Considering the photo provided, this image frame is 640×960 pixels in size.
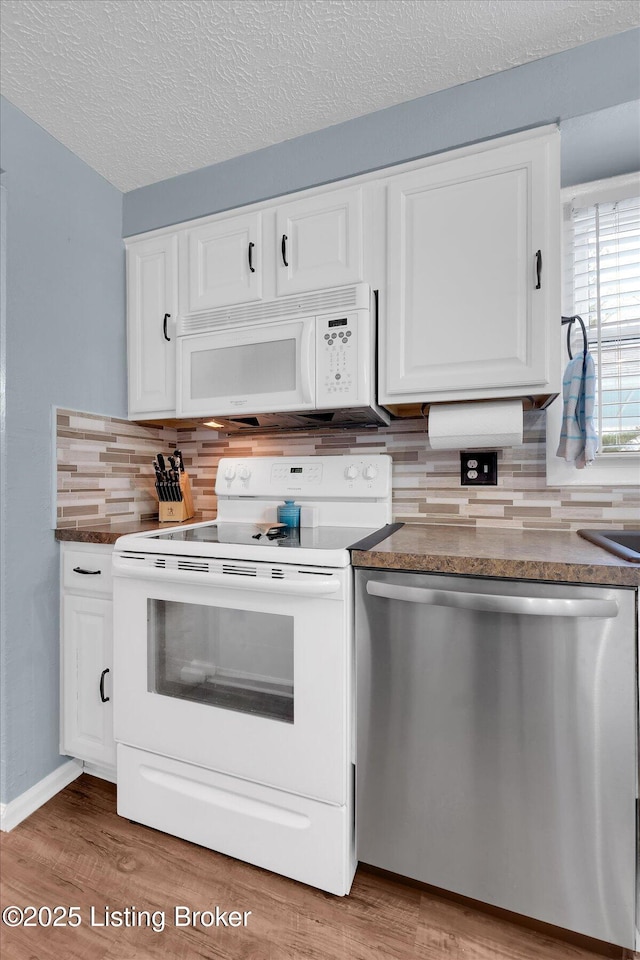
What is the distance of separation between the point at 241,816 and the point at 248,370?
1.46 m

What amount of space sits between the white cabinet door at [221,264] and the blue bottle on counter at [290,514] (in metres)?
0.81

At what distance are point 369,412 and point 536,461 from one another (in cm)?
65

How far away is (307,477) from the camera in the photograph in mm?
1892

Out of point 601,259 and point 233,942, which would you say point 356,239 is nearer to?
point 601,259

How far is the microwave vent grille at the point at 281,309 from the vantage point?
5.21 feet

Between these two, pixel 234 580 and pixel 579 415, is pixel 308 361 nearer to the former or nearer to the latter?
pixel 234 580

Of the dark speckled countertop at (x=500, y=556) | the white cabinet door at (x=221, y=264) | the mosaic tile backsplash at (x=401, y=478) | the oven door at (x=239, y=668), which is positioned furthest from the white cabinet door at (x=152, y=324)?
the oven door at (x=239, y=668)

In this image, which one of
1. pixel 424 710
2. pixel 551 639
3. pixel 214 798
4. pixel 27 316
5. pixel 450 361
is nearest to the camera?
pixel 551 639

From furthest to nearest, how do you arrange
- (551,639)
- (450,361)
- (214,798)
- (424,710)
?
1. (450,361)
2. (214,798)
3. (424,710)
4. (551,639)

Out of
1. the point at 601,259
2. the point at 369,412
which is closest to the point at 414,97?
the point at 601,259

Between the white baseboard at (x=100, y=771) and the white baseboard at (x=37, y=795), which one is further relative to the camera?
the white baseboard at (x=100, y=771)

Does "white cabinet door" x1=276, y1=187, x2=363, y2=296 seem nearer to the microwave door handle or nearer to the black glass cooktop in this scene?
the microwave door handle

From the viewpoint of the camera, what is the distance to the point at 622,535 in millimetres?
1505

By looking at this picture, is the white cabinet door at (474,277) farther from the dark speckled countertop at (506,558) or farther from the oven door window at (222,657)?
the oven door window at (222,657)
